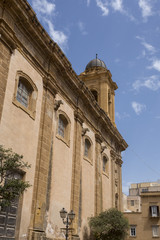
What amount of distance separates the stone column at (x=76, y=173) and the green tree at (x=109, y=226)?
1534mm

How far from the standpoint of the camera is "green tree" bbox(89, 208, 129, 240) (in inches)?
661

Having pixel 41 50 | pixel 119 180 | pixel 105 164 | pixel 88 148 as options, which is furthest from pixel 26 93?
pixel 119 180

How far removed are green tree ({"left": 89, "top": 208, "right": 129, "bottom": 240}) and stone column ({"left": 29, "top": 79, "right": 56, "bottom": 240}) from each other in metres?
5.17

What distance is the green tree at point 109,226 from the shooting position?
16.8 metres

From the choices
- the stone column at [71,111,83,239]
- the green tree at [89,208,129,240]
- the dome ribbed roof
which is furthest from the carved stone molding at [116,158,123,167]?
the dome ribbed roof

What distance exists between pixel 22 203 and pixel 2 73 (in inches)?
198

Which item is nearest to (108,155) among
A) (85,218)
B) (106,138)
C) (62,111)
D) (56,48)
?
(106,138)

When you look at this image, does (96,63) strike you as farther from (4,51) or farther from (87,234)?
(4,51)

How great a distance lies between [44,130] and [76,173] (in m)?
→ 3.96

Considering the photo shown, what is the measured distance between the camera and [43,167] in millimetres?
12883

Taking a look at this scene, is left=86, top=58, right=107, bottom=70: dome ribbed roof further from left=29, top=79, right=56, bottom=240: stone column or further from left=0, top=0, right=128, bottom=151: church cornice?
left=29, top=79, right=56, bottom=240: stone column

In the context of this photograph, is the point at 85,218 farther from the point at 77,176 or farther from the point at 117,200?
the point at 117,200

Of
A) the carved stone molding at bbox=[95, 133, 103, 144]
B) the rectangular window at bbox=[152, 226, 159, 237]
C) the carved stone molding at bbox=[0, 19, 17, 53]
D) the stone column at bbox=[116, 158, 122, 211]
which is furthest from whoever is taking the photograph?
the rectangular window at bbox=[152, 226, 159, 237]

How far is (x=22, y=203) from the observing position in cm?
1124
